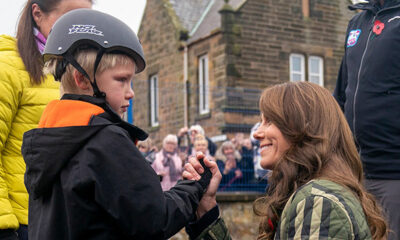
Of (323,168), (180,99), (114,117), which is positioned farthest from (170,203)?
(180,99)

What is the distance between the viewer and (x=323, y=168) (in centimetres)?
311

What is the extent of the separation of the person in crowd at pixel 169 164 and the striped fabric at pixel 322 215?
8.26 m

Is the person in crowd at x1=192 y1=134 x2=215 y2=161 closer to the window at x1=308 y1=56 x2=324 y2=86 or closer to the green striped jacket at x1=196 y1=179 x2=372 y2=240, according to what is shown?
the green striped jacket at x1=196 y1=179 x2=372 y2=240

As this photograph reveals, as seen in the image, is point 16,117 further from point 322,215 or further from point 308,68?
point 308,68

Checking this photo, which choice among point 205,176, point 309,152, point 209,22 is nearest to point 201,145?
point 205,176

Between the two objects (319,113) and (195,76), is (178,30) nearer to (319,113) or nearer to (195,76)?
(195,76)

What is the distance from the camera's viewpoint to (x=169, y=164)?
37.9ft

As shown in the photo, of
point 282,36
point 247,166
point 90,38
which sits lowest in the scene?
point 247,166

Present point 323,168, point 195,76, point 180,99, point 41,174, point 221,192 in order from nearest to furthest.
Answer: point 41,174
point 323,168
point 221,192
point 180,99
point 195,76

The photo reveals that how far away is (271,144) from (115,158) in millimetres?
857

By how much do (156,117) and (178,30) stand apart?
342 cm

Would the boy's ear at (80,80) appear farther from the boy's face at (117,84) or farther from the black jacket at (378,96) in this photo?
the black jacket at (378,96)

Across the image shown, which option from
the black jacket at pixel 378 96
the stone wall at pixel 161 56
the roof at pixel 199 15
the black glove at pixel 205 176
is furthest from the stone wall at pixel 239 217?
the roof at pixel 199 15

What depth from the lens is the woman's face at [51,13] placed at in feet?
13.3
